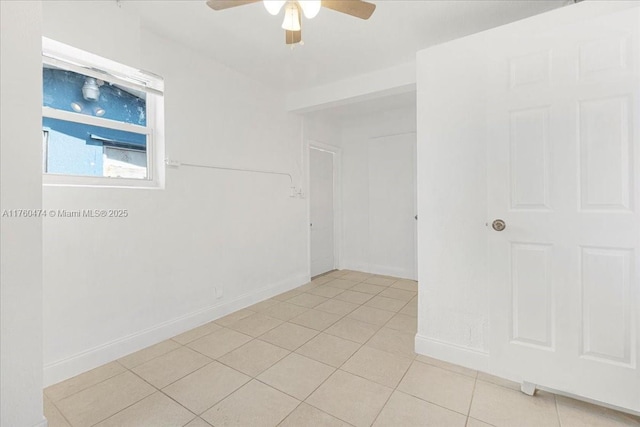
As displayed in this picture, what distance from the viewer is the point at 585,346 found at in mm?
1582

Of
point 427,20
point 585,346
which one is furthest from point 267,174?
point 585,346

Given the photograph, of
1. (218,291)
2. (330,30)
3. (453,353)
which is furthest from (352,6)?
(218,291)

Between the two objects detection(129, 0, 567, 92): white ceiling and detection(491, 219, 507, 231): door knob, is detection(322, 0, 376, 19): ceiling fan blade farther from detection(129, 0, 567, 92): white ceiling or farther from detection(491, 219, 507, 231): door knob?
detection(491, 219, 507, 231): door knob

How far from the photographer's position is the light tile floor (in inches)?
60.7

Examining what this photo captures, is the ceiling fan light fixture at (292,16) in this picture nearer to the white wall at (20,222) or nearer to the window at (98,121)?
the white wall at (20,222)

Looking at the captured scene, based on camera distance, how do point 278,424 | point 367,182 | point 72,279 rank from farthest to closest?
point 367,182 < point 72,279 < point 278,424

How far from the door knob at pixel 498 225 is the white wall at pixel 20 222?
2520mm

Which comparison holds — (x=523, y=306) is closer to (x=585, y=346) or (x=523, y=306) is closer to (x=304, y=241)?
(x=585, y=346)

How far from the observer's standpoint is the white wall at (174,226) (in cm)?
193

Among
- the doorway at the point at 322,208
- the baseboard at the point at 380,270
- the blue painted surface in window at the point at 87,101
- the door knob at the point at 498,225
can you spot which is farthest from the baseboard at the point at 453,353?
the blue painted surface in window at the point at 87,101

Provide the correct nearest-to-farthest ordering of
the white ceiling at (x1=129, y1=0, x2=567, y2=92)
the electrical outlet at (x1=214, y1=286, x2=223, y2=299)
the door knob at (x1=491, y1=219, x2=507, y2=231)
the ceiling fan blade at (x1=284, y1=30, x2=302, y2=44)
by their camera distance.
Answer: the ceiling fan blade at (x1=284, y1=30, x2=302, y2=44) < the door knob at (x1=491, y1=219, x2=507, y2=231) < the white ceiling at (x1=129, y1=0, x2=567, y2=92) < the electrical outlet at (x1=214, y1=286, x2=223, y2=299)

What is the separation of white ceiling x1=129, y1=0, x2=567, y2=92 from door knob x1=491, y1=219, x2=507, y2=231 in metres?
1.56

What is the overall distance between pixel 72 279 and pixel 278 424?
66.1 inches

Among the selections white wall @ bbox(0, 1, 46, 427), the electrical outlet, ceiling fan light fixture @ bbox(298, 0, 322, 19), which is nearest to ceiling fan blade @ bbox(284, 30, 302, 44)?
ceiling fan light fixture @ bbox(298, 0, 322, 19)
